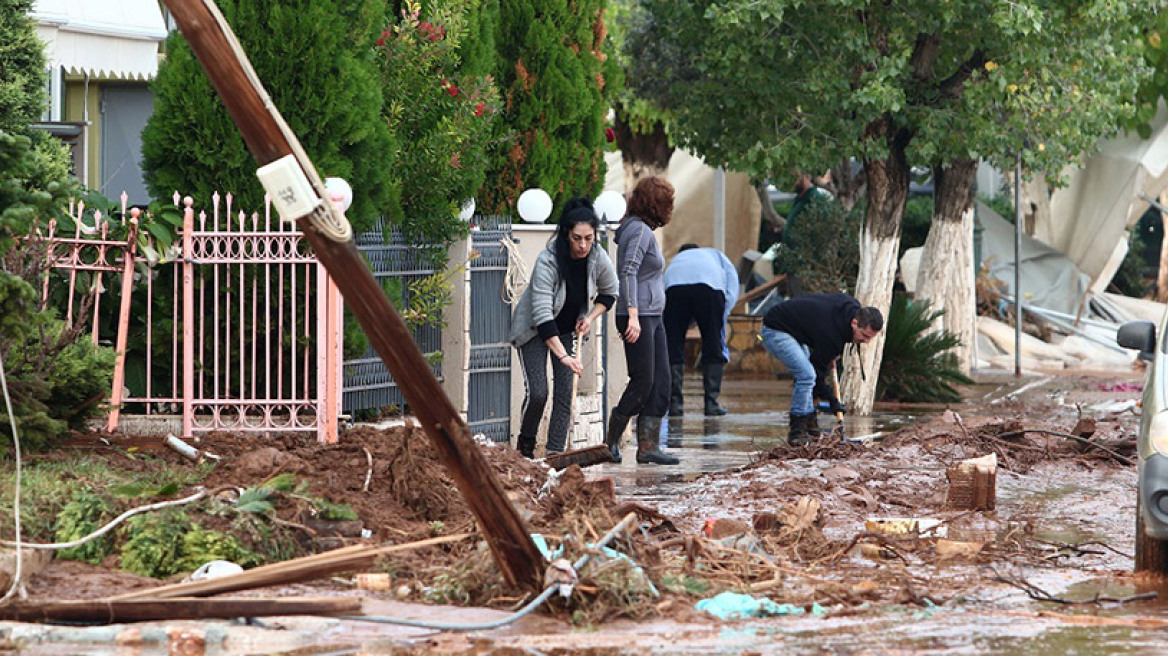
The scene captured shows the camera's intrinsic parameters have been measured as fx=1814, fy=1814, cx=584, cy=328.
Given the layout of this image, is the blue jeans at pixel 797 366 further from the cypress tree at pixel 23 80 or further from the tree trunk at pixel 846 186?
the tree trunk at pixel 846 186

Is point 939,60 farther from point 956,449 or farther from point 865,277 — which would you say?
point 956,449

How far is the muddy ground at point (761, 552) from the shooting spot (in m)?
6.64

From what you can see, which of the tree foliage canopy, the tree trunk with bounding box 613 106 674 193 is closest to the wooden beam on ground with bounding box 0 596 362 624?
the tree foliage canopy

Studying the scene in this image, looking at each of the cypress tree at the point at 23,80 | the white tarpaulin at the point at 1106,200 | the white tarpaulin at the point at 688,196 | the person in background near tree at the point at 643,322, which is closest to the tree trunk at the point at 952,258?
the white tarpaulin at the point at 1106,200

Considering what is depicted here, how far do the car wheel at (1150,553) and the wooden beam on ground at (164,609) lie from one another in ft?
12.1

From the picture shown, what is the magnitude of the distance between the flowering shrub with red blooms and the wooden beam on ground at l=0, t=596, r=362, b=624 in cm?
600

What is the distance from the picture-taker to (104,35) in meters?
14.7

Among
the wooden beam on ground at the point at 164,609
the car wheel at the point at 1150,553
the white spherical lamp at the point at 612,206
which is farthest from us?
the white spherical lamp at the point at 612,206

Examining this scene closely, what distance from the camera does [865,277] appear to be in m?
18.6

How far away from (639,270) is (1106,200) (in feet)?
54.7

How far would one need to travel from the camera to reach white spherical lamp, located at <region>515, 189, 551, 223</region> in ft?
44.1

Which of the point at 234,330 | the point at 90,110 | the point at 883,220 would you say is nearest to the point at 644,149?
the point at 883,220

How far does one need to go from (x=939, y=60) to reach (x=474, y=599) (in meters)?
13.1

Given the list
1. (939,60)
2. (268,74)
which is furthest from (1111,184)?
(268,74)
